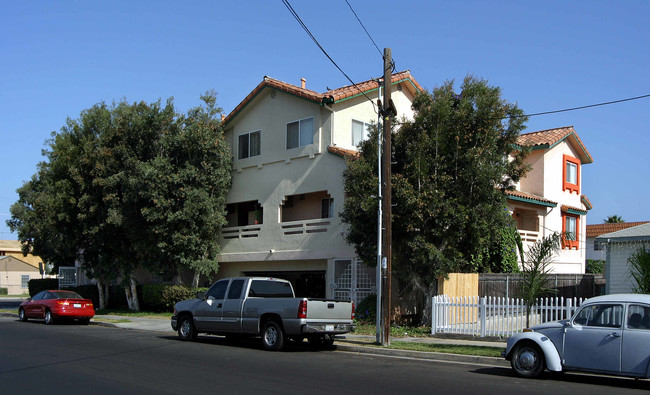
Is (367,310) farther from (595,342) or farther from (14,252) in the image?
(14,252)

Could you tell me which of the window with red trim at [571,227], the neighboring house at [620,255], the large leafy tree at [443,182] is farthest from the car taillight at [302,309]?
the window with red trim at [571,227]

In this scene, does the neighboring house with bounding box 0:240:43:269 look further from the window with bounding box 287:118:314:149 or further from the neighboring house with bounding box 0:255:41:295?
the window with bounding box 287:118:314:149

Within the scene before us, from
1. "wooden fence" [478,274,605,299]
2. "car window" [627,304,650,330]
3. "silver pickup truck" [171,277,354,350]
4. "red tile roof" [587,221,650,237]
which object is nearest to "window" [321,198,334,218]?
"wooden fence" [478,274,605,299]

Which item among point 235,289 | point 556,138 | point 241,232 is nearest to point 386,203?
point 235,289

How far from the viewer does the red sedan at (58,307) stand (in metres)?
23.4

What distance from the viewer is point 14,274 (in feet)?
234

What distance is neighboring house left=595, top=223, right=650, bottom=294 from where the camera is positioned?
1914 centimetres

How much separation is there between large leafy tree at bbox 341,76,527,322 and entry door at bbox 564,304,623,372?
757cm

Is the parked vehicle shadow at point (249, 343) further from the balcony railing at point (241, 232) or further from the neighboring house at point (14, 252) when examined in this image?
the neighboring house at point (14, 252)

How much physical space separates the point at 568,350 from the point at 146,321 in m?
18.2

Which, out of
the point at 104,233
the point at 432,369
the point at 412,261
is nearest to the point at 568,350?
the point at 432,369

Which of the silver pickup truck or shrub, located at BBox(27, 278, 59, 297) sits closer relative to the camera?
the silver pickup truck

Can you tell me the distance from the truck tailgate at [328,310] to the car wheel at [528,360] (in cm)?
503

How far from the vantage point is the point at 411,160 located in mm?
19031
